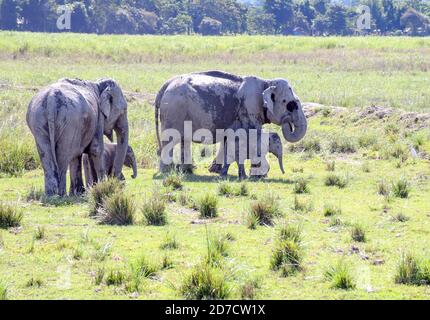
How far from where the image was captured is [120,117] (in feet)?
52.9

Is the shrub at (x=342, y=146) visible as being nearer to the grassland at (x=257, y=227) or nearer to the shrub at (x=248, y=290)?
the grassland at (x=257, y=227)

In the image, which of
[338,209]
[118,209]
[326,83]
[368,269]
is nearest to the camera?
[368,269]

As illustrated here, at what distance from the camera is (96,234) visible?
468 inches

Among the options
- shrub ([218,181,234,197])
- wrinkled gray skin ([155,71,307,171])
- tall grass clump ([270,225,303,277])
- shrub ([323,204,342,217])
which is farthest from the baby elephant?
tall grass clump ([270,225,303,277])

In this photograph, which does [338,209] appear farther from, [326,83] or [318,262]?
[326,83]

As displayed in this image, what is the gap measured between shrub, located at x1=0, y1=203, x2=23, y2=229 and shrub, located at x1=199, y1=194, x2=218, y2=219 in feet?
8.63

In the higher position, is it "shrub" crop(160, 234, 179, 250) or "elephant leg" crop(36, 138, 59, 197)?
"elephant leg" crop(36, 138, 59, 197)

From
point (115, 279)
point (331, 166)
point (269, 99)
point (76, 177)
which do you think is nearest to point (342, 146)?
point (331, 166)

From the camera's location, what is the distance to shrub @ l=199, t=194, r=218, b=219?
13430 millimetres

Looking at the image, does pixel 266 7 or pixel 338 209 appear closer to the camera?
pixel 338 209

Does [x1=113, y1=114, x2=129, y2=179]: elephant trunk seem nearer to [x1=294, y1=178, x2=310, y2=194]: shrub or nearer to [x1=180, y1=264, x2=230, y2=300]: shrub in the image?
[x1=294, y1=178, x2=310, y2=194]: shrub

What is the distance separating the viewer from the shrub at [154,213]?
12680 mm
